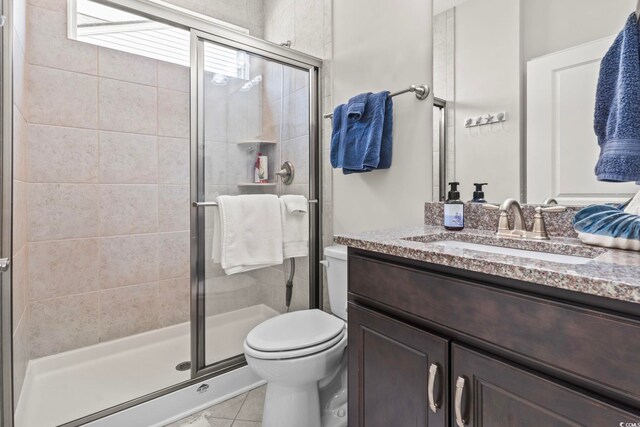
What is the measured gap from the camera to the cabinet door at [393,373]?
0.73m

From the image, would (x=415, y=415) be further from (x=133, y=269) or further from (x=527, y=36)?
(x=133, y=269)

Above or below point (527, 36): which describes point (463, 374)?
below

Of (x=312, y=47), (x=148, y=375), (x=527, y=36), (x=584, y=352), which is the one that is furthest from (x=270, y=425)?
(x=312, y=47)

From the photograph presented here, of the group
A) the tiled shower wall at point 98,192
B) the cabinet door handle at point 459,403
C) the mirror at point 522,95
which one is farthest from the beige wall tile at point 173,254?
the cabinet door handle at point 459,403

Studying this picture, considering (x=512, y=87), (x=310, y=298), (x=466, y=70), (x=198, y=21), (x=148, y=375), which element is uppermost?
(x=198, y=21)

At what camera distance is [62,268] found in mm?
1753

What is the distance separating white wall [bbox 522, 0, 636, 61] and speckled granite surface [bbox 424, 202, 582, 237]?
0.51 m

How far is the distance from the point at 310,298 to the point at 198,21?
160cm

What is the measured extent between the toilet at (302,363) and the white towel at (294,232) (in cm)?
40

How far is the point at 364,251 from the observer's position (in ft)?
3.09

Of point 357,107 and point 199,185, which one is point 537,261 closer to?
point 357,107

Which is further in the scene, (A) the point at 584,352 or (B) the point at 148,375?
(B) the point at 148,375

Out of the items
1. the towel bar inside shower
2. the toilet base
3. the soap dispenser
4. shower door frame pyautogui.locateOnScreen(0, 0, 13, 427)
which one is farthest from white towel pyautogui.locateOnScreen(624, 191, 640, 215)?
shower door frame pyautogui.locateOnScreen(0, 0, 13, 427)

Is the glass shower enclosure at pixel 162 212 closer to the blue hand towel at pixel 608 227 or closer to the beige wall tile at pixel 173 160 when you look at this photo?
the beige wall tile at pixel 173 160
